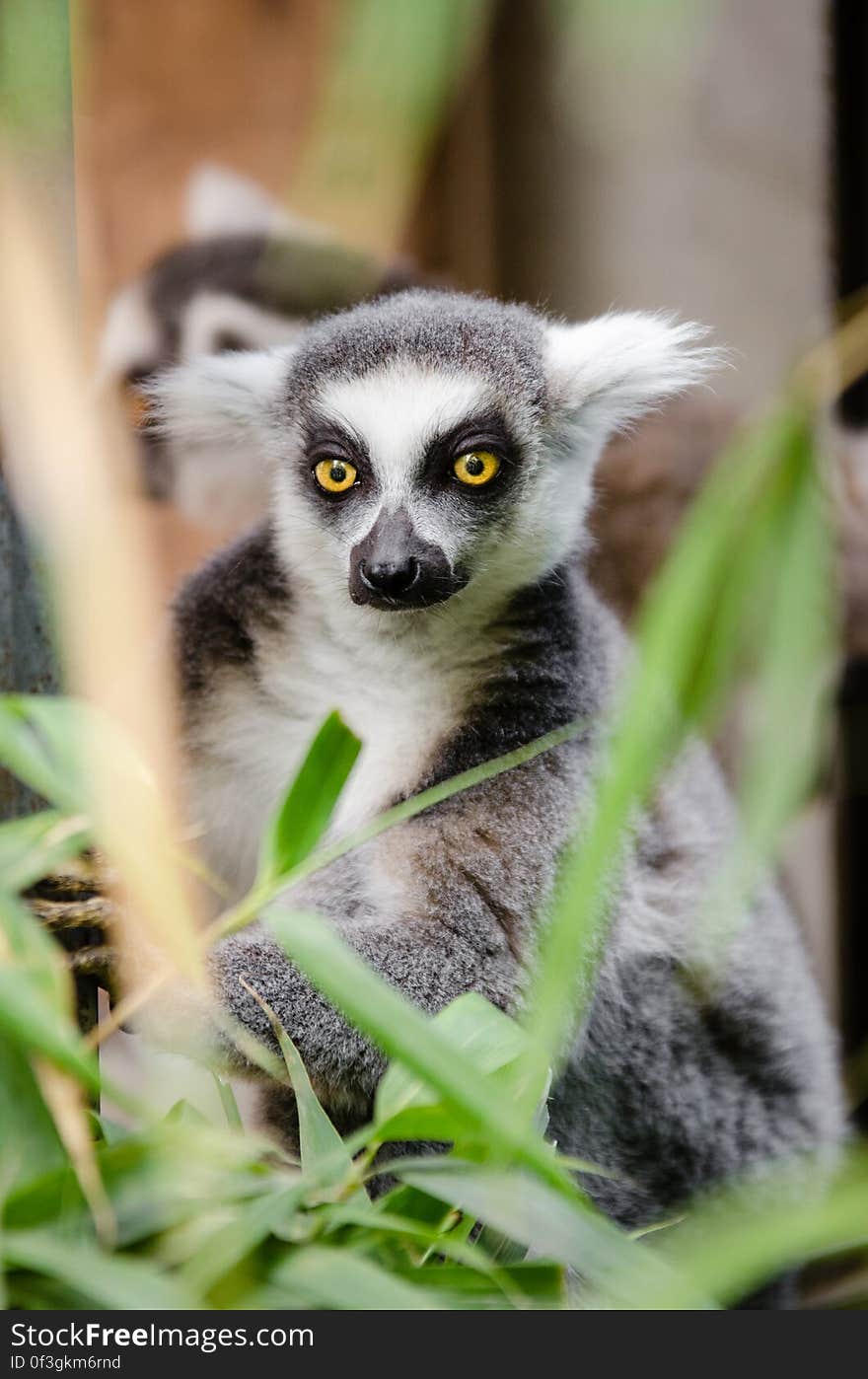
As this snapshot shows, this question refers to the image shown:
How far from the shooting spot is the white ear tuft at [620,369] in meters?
2.07

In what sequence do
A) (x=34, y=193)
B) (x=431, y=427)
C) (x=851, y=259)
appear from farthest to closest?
(x=851, y=259)
(x=431, y=427)
(x=34, y=193)

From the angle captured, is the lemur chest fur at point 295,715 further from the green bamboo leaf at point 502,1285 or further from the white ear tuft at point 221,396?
the green bamboo leaf at point 502,1285

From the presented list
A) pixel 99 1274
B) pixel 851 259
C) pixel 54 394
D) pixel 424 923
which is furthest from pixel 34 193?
pixel 851 259

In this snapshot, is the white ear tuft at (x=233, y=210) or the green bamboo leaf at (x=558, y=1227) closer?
the green bamboo leaf at (x=558, y=1227)

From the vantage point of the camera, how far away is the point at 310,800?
134cm

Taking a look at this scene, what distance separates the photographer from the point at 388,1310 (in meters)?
1.02

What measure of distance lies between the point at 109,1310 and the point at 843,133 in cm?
382

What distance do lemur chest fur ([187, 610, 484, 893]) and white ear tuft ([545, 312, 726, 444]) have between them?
16.8 inches

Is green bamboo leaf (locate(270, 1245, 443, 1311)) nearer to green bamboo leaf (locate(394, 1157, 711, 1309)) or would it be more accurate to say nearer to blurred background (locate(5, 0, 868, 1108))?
green bamboo leaf (locate(394, 1157, 711, 1309))

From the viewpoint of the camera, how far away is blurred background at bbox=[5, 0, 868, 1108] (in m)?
3.40

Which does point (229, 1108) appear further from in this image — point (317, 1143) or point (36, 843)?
point (36, 843)

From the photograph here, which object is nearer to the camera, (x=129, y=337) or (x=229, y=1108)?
(x=229, y=1108)

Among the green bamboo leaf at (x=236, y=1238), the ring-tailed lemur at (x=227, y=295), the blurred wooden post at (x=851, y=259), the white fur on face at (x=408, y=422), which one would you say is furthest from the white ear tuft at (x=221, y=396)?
the blurred wooden post at (x=851, y=259)

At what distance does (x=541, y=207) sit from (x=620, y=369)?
2077 millimetres
